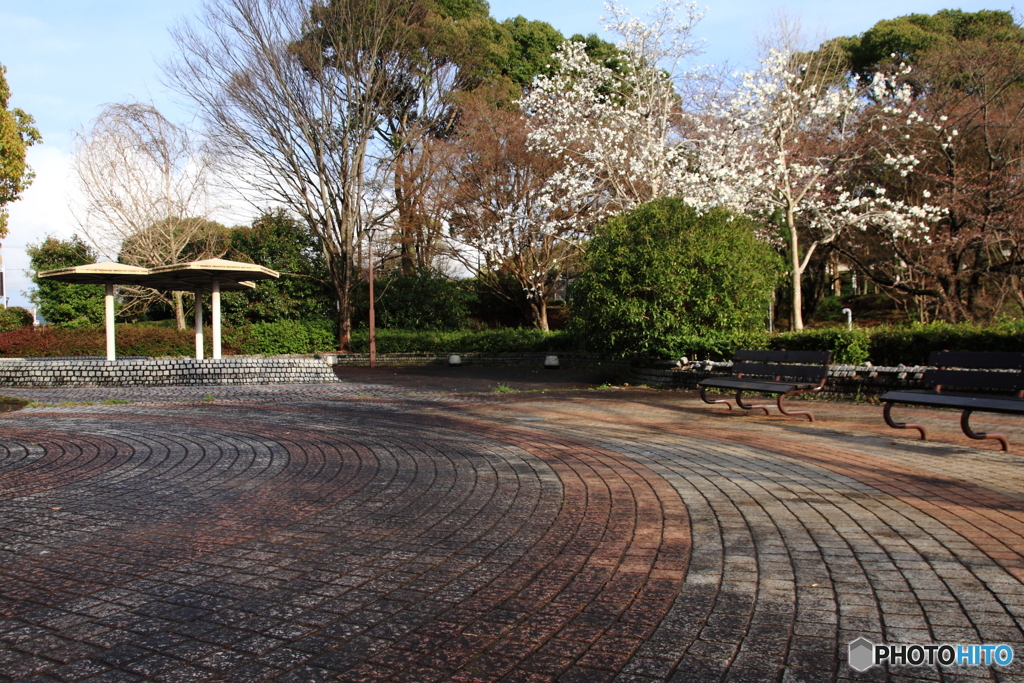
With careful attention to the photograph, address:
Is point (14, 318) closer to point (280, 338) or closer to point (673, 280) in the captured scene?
point (280, 338)

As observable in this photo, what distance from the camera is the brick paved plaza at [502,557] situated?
2.79 meters

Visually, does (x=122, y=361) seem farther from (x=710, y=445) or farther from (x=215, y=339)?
(x=710, y=445)

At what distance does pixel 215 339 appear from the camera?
1897cm

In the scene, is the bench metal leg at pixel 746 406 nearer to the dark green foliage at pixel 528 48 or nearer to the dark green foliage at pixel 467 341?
the dark green foliage at pixel 467 341

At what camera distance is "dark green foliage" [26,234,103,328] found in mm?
31656

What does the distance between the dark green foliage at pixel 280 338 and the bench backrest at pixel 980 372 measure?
25.0 meters

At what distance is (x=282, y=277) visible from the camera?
31.7 meters

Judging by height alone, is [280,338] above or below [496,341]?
above

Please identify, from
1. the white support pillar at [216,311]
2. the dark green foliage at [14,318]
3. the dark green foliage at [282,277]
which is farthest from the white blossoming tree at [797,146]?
the dark green foliage at [14,318]

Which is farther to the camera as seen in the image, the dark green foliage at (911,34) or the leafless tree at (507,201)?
the dark green foliage at (911,34)

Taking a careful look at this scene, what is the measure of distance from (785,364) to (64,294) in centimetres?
3213

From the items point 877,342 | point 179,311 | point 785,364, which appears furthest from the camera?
point 179,311

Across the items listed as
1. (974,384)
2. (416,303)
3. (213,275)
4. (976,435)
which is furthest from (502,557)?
(416,303)

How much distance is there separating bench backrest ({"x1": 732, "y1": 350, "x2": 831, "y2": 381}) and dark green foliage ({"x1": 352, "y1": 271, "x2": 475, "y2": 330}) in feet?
65.8
